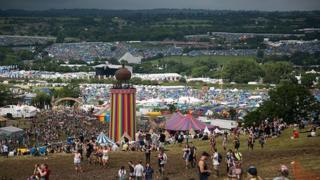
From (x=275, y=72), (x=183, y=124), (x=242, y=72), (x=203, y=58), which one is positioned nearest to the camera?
(x=183, y=124)

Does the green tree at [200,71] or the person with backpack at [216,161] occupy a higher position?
the person with backpack at [216,161]

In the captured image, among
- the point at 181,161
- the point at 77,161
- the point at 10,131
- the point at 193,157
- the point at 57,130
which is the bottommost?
the point at 57,130

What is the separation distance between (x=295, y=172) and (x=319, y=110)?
25603 millimetres

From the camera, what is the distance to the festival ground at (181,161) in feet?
80.6

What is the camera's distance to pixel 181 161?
27.6m

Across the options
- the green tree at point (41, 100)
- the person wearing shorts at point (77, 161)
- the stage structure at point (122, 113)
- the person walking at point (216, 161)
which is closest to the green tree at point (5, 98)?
the green tree at point (41, 100)

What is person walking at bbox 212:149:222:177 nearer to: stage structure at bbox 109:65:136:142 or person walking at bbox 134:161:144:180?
person walking at bbox 134:161:144:180

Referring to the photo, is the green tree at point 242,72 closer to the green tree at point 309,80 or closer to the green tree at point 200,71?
the green tree at point 200,71

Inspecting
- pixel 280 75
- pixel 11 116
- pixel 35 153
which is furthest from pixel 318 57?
pixel 35 153

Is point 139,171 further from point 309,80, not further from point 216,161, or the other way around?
point 309,80

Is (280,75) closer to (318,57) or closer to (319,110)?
(318,57)

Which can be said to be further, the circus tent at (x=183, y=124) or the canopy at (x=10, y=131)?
the canopy at (x=10, y=131)

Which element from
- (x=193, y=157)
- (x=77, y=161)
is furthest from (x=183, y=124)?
(x=193, y=157)

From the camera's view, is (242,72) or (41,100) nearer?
(41,100)
